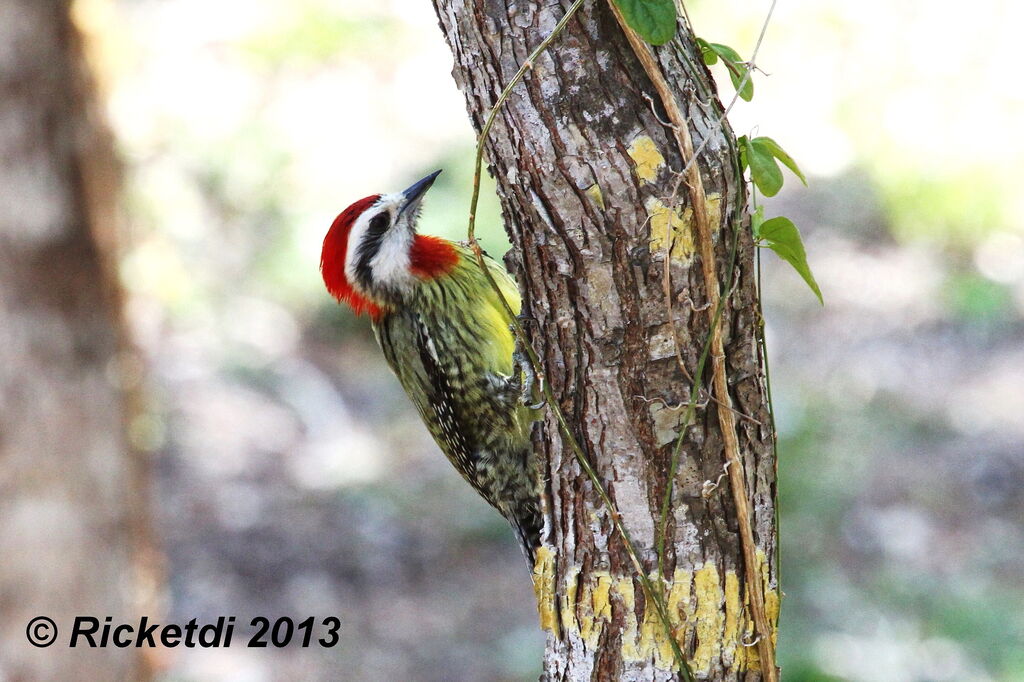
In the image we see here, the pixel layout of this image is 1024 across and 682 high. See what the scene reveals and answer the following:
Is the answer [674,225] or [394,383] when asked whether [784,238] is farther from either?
[394,383]

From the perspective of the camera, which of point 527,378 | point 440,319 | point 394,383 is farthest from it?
point 394,383

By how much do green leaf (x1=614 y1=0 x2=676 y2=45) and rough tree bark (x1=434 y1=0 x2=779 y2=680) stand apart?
88 mm

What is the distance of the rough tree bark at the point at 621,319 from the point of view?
1.71 metres

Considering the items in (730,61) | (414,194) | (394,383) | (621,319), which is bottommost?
(621,319)

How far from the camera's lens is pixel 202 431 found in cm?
734

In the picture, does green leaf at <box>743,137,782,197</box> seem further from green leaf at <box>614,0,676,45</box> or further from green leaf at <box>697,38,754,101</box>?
green leaf at <box>614,0,676,45</box>

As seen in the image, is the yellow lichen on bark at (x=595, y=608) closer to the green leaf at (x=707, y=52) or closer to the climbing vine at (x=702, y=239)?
the climbing vine at (x=702, y=239)

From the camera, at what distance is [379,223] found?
3248 millimetres

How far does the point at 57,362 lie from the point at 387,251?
173 cm

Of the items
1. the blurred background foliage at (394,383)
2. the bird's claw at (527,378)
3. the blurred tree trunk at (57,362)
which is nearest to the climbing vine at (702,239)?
the bird's claw at (527,378)

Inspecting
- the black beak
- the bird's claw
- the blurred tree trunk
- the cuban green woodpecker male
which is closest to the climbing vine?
the bird's claw

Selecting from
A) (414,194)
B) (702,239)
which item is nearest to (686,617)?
(702,239)

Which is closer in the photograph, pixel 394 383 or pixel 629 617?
pixel 629 617

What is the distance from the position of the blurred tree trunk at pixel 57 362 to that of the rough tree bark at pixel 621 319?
2.88 metres
